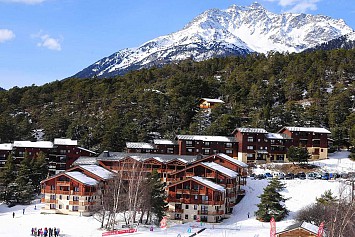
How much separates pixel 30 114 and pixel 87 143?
3133 cm

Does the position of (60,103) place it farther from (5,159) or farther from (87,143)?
(5,159)

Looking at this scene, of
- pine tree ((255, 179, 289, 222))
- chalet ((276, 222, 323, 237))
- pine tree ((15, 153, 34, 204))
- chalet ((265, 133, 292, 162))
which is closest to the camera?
chalet ((276, 222, 323, 237))

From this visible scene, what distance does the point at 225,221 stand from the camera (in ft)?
166

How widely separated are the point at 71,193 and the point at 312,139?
132 ft

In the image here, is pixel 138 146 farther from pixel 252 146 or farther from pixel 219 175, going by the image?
pixel 219 175

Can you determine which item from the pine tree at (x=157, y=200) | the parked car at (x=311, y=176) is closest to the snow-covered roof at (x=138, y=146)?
the pine tree at (x=157, y=200)

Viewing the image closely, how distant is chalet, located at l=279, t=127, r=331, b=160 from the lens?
235ft

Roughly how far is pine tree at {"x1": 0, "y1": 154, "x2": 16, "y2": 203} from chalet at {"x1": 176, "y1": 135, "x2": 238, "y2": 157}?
26.6m

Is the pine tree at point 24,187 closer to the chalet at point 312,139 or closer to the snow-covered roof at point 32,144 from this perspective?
the snow-covered roof at point 32,144

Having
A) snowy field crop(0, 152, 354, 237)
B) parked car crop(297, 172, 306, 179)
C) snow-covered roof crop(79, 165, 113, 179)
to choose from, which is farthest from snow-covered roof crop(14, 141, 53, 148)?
parked car crop(297, 172, 306, 179)

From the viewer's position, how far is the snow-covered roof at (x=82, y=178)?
53.5 meters

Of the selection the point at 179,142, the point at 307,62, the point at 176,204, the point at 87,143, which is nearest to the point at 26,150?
the point at 87,143

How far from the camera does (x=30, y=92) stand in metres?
119

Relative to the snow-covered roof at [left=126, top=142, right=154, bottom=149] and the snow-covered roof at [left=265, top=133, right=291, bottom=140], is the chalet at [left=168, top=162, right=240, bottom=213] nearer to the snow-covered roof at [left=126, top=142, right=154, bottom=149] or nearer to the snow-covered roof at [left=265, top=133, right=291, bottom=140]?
the snow-covered roof at [left=126, top=142, right=154, bottom=149]
